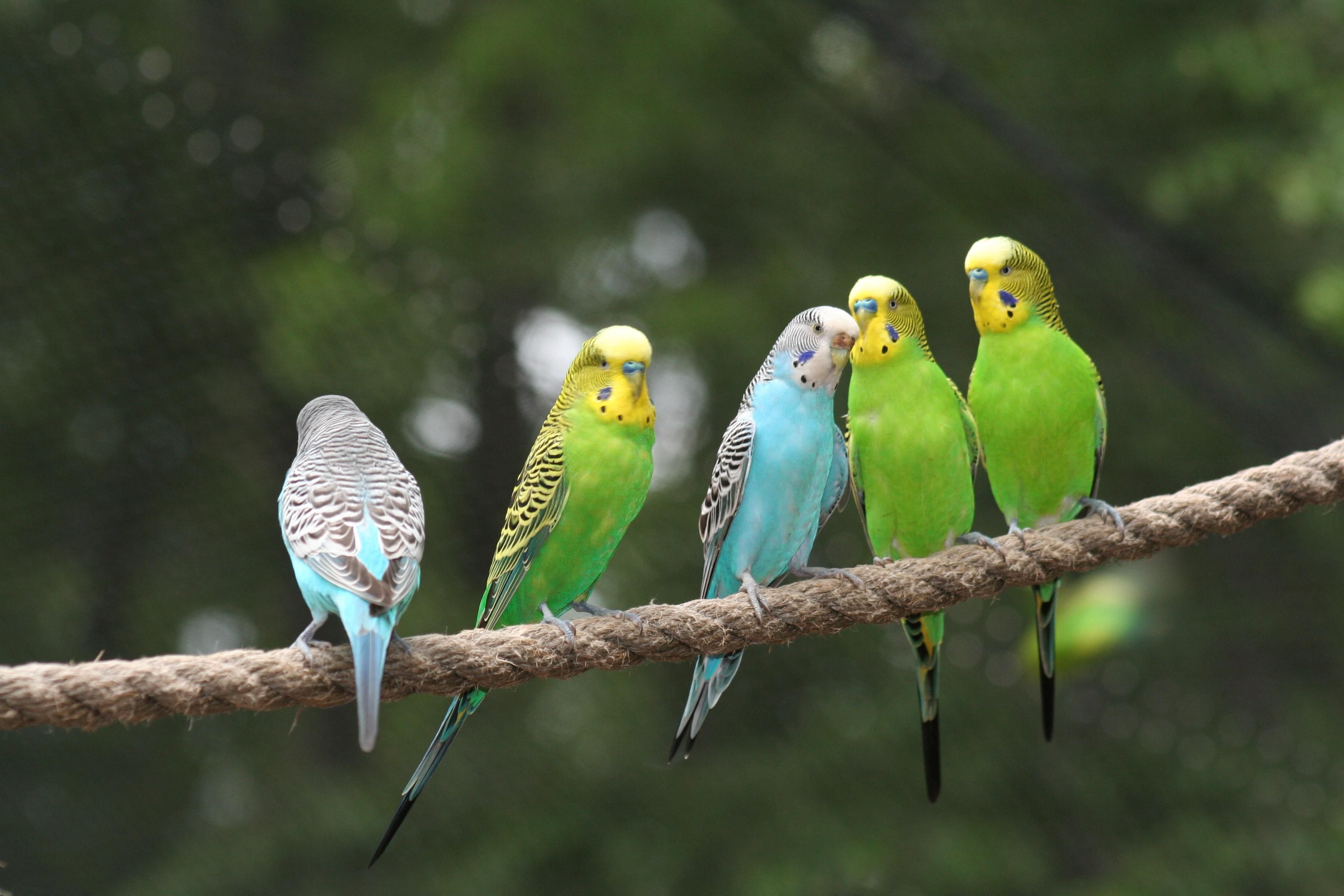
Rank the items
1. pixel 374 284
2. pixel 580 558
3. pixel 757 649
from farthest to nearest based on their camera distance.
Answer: pixel 757 649 → pixel 374 284 → pixel 580 558

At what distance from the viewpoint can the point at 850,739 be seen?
7.00m

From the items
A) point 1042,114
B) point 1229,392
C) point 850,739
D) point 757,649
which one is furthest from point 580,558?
point 1042,114

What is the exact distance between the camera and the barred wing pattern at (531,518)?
234 centimetres

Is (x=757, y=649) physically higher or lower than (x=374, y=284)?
lower

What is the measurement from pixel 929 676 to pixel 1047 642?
0.96ft

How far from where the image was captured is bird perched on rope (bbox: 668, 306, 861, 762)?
2346 mm

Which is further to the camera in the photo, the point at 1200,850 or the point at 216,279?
the point at 1200,850

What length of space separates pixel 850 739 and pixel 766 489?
4.92m

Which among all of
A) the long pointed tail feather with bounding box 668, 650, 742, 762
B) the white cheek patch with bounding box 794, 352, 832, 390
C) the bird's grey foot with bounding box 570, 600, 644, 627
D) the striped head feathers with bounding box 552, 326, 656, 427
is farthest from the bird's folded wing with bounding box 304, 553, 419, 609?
the white cheek patch with bounding box 794, 352, 832, 390

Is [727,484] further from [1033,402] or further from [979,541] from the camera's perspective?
[1033,402]

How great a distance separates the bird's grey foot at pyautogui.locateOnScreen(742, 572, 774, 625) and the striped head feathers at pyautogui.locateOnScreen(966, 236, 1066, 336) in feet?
2.67

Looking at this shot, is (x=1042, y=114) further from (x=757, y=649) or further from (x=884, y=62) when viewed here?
(x=757, y=649)

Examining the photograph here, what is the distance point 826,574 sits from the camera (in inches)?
98.0

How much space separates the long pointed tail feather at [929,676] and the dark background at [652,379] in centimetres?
280
